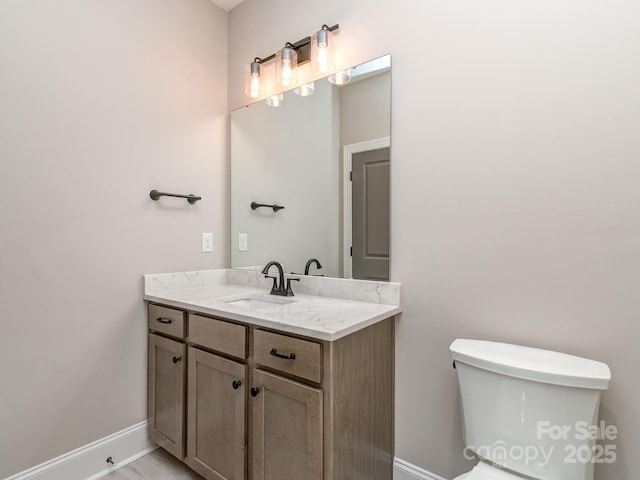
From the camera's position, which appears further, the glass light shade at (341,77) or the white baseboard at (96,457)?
the glass light shade at (341,77)

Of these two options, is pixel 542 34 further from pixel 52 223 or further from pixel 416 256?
pixel 52 223

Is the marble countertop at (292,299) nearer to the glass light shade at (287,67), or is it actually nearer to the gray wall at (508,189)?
the gray wall at (508,189)

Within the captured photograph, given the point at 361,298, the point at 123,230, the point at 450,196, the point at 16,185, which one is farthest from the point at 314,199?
the point at 16,185

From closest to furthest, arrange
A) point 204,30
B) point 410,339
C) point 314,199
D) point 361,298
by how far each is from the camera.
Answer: point 410,339 → point 361,298 → point 314,199 → point 204,30

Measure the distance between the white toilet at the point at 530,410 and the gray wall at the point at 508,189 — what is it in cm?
19

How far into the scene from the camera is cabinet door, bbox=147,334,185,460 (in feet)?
5.44

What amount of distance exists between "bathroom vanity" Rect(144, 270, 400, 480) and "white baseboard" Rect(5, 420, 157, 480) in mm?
113

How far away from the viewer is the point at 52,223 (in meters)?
1.54

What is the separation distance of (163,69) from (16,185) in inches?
40.1

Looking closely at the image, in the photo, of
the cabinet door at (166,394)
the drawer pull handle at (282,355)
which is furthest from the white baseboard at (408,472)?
the cabinet door at (166,394)

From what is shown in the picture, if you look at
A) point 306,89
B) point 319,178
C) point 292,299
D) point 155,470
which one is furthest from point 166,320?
point 306,89

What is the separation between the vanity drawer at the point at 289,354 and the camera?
1.14 meters

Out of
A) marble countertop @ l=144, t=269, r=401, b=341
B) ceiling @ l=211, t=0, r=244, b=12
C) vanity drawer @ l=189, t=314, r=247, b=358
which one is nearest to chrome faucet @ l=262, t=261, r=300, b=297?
marble countertop @ l=144, t=269, r=401, b=341

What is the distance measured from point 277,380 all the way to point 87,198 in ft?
4.31
